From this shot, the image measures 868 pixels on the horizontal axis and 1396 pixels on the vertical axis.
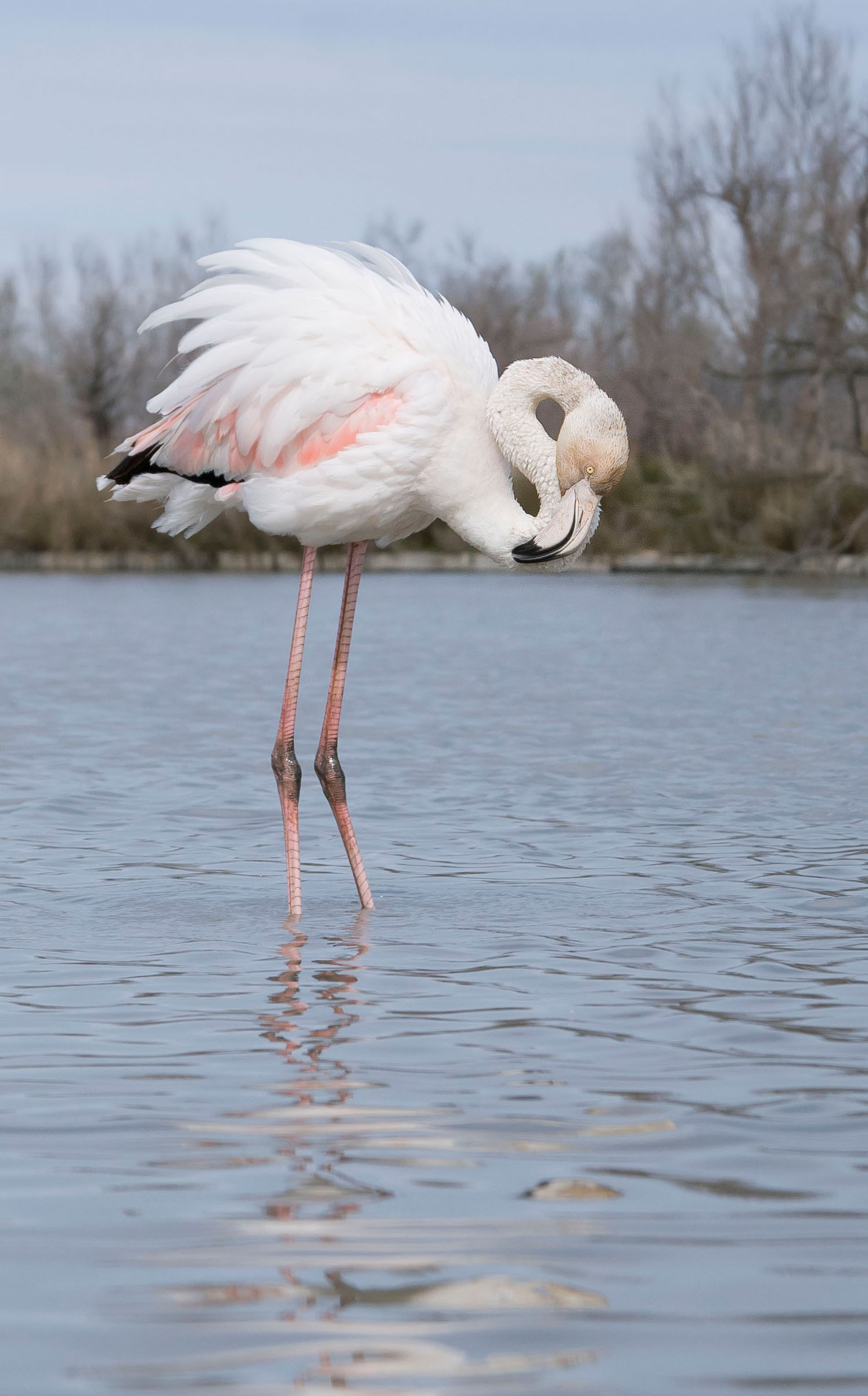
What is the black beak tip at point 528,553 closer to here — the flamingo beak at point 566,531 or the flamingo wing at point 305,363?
the flamingo beak at point 566,531

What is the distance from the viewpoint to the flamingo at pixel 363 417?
640cm

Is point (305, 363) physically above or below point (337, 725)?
above

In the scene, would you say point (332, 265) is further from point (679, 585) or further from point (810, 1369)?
point (679, 585)

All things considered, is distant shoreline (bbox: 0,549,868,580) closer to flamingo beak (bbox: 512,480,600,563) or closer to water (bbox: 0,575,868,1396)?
water (bbox: 0,575,868,1396)

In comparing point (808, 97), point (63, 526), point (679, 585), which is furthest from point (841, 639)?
point (808, 97)

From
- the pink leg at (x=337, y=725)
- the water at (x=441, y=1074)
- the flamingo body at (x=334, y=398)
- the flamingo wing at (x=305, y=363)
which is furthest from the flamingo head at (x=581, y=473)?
the water at (x=441, y=1074)

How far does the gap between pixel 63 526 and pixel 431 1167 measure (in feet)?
116

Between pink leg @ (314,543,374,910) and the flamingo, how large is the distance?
0.28 feet

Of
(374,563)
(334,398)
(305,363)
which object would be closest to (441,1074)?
(334,398)

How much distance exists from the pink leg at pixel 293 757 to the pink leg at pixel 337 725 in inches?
4.6

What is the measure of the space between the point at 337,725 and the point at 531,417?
52.0 inches

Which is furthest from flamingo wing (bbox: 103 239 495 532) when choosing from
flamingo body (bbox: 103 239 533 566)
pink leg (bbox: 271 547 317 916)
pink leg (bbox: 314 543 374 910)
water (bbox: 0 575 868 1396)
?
water (bbox: 0 575 868 1396)

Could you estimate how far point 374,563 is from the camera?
127 feet

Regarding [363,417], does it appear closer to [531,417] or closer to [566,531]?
[531,417]
